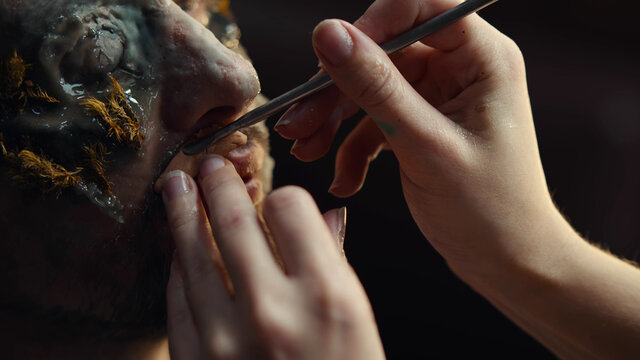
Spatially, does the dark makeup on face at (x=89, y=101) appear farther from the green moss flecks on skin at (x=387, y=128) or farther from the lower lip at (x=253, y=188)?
the green moss flecks on skin at (x=387, y=128)

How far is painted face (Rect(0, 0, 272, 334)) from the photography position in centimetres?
59

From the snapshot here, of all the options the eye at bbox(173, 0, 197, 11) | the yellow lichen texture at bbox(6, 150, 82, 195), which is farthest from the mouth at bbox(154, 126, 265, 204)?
the eye at bbox(173, 0, 197, 11)

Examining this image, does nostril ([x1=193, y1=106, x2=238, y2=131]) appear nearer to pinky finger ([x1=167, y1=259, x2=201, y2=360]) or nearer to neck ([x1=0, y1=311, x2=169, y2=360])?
pinky finger ([x1=167, y1=259, x2=201, y2=360])

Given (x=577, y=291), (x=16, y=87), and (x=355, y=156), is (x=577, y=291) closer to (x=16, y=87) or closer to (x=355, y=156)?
(x=355, y=156)

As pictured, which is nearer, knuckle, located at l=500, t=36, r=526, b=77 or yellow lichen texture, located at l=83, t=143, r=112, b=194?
yellow lichen texture, located at l=83, t=143, r=112, b=194

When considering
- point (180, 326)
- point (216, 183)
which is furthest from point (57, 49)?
point (180, 326)

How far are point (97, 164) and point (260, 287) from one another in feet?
0.88

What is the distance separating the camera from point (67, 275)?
65 cm

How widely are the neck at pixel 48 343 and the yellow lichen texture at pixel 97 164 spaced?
9.5 inches

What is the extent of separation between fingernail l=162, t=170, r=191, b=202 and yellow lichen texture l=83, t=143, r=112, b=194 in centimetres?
7

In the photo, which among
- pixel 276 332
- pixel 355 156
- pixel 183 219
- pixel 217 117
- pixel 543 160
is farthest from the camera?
pixel 543 160

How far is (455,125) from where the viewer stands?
2.34ft

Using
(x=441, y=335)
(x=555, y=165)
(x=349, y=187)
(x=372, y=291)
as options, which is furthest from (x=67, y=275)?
(x=555, y=165)

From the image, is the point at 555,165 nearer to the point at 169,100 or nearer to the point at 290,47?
the point at 290,47
